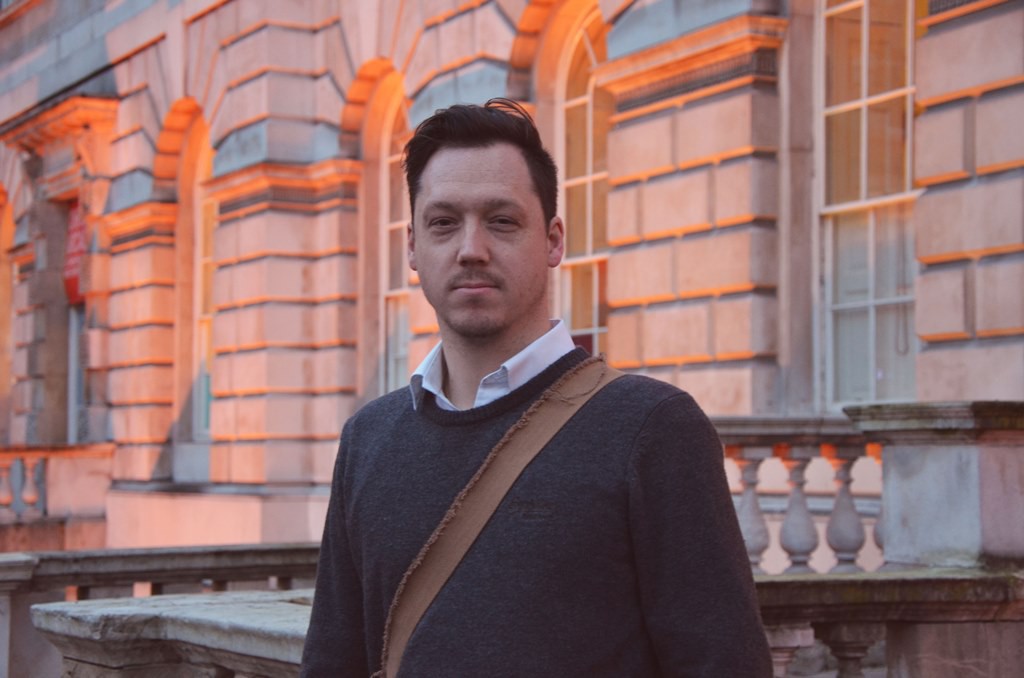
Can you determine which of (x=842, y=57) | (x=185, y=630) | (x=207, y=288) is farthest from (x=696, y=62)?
(x=207, y=288)

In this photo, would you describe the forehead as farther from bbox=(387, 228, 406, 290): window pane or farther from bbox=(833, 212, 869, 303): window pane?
bbox=(387, 228, 406, 290): window pane

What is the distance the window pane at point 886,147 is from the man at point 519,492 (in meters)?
7.22

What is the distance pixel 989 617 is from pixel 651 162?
21.4ft

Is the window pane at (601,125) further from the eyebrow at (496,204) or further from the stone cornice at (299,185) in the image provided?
the eyebrow at (496,204)

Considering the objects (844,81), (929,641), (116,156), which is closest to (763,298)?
(844,81)

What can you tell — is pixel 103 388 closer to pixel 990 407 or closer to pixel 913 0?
pixel 913 0

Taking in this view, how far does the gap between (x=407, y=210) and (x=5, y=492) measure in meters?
4.78

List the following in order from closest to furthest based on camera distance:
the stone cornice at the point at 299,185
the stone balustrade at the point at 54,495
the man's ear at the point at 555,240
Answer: the man's ear at the point at 555,240, the stone cornice at the point at 299,185, the stone balustrade at the point at 54,495

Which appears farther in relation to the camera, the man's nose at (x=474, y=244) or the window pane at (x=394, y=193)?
the window pane at (x=394, y=193)

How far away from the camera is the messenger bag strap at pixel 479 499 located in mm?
2432

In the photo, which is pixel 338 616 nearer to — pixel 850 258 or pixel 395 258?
pixel 850 258

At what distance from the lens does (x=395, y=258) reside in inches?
611

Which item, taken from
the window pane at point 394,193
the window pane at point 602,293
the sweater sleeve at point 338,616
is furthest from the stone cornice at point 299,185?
the sweater sleeve at point 338,616

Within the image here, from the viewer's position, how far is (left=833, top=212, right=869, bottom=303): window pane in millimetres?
9797
